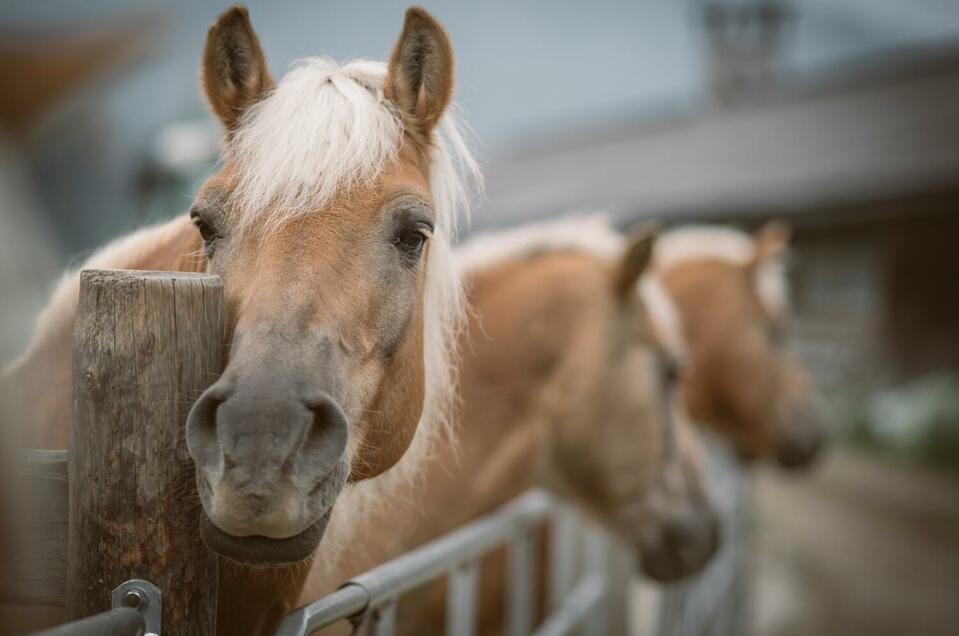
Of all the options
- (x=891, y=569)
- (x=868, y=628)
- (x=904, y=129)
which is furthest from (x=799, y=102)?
(x=868, y=628)

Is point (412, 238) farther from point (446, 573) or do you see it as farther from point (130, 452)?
point (446, 573)

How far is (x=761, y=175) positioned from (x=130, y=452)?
14358 mm

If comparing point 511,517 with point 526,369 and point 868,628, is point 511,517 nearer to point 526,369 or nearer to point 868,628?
point 526,369

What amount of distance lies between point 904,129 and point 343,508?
600 inches

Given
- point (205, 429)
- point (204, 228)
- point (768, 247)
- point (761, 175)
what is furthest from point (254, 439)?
point (761, 175)

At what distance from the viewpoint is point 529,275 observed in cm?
335

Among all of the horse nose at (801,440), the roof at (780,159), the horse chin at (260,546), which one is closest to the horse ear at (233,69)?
the horse chin at (260,546)

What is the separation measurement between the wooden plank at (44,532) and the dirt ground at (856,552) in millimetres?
6473

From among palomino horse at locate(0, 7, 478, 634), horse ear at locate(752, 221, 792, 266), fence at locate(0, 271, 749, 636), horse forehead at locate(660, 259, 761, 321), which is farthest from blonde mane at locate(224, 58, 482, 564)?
horse ear at locate(752, 221, 792, 266)

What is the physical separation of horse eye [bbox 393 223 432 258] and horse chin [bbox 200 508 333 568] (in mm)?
593

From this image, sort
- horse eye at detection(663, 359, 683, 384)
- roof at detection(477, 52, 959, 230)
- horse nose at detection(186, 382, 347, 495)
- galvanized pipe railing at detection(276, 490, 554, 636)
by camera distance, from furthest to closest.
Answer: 1. roof at detection(477, 52, 959, 230)
2. horse eye at detection(663, 359, 683, 384)
3. galvanized pipe railing at detection(276, 490, 554, 636)
4. horse nose at detection(186, 382, 347, 495)

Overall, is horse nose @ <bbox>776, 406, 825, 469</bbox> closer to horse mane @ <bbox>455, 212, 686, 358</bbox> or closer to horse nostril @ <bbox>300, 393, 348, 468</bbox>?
horse mane @ <bbox>455, 212, 686, 358</bbox>

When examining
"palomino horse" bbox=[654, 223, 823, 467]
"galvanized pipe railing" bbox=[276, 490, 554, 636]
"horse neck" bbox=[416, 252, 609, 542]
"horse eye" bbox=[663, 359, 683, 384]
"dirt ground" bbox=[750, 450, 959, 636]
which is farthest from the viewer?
"dirt ground" bbox=[750, 450, 959, 636]

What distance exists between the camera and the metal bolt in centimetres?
113
